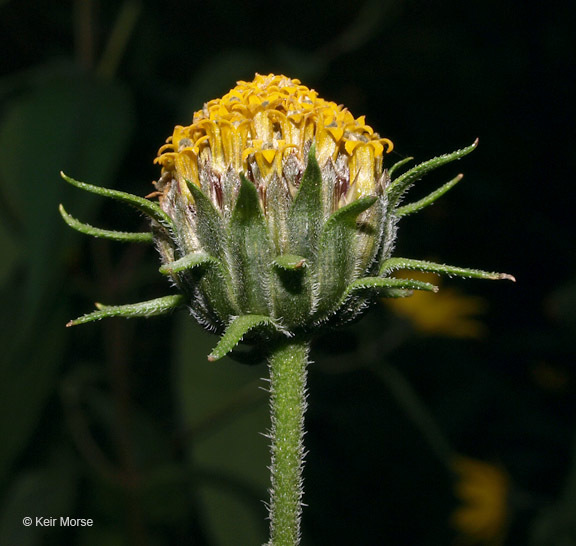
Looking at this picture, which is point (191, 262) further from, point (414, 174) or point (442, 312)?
point (442, 312)

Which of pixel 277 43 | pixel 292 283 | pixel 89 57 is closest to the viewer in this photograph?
pixel 292 283

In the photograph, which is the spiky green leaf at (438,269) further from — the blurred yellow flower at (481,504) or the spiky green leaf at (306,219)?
the blurred yellow flower at (481,504)

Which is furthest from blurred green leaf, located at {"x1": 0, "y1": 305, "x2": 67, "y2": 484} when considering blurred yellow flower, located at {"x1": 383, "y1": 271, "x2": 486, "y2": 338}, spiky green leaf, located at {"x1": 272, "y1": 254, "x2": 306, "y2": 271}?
blurred yellow flower, located at {"x1": 383, "y1": 271, "x2": 486, "y2": 338}

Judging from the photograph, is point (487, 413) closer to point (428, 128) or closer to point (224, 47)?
point (428, 128)

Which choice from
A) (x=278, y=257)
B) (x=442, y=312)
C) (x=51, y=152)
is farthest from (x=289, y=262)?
(x=442, y=312)

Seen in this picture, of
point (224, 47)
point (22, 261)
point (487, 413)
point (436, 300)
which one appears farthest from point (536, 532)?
point (224, 47)

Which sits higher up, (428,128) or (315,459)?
(428,128)

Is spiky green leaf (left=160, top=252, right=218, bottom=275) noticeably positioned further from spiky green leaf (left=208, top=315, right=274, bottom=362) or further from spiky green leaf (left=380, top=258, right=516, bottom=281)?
spiky green leaf (left=380, top=258, right=516, bottom=281)
